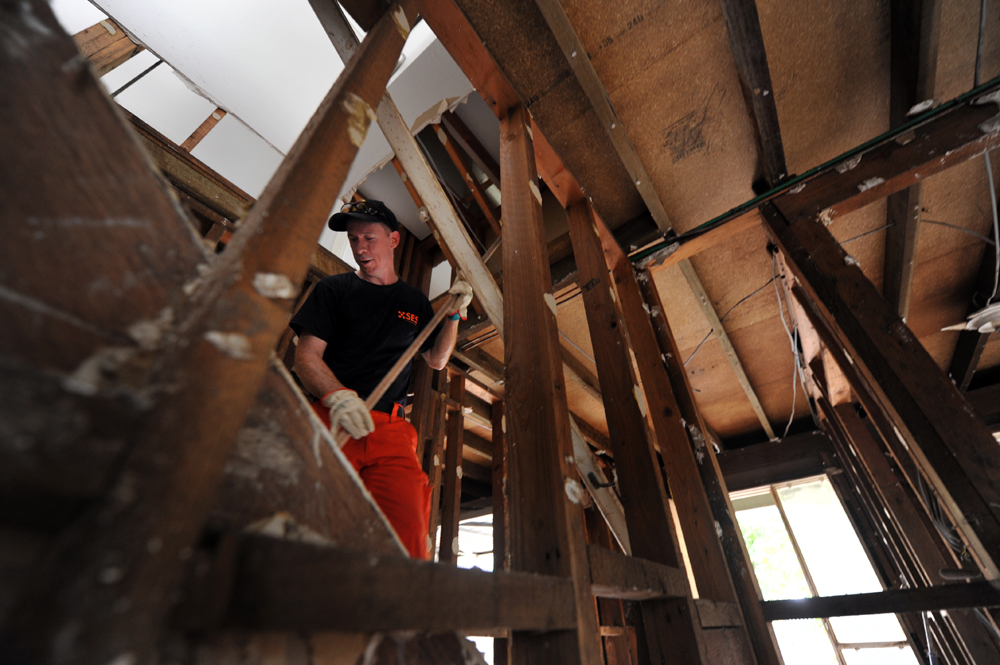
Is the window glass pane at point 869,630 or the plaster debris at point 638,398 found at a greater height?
the plaster debris at point 638,398

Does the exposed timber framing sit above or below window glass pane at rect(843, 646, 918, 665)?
above

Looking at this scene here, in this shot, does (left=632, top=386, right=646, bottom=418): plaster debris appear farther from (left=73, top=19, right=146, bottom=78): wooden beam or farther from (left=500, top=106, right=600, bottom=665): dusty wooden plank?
(left=73, top=19, right=146, bottom=78): wooden beam

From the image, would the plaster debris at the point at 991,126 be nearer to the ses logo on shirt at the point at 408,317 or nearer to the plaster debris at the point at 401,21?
the plaster debris at the point at 401,21

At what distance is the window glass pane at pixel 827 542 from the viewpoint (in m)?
5.09

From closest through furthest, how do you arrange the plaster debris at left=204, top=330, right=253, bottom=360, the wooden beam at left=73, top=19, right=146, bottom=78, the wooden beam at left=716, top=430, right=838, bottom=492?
the plaster debris at left=204, top=330, right=253, bottom=360
the wooden beam at left=73, top=19, right=146, bottom=78
the wooden beam at left=716, top=430, right=838, bottom=492

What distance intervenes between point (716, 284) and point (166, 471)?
304cm

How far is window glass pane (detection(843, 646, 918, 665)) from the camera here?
464cm

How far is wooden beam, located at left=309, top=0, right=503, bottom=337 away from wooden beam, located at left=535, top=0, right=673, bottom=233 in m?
0.66

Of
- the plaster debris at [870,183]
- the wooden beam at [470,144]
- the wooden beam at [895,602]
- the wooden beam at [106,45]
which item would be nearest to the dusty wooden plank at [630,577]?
the wooden beam at [895,602]

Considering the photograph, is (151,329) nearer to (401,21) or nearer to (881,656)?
(401,21)

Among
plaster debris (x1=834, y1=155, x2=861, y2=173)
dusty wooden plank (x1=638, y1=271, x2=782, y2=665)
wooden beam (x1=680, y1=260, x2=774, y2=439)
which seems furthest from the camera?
wooden beam (x1=680, y1=260, x2=774, y2=439)

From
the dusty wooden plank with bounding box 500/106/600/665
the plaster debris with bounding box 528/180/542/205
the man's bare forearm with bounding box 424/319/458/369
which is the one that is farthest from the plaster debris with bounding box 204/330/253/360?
the man's bare forearm with bounding box 424/319/458/369

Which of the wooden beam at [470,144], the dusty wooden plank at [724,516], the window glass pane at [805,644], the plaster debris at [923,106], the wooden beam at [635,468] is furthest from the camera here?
the window glass pane at [805,644]

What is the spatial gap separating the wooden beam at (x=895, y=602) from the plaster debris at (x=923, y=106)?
5.66 feet
